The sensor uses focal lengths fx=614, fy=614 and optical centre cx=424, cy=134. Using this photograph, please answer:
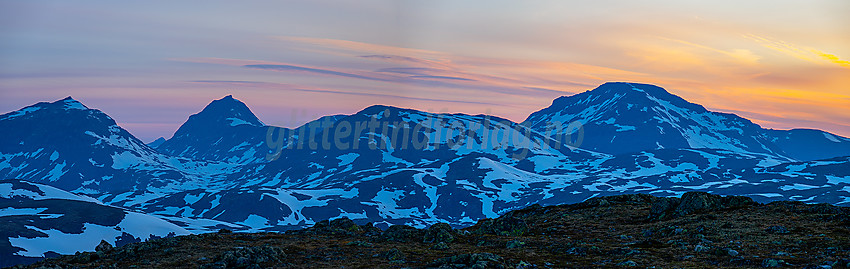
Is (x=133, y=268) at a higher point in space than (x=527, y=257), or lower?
lower

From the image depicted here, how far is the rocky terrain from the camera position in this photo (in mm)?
→ 31953

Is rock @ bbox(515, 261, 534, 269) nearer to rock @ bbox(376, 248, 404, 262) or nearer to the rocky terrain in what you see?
the rocky terrain

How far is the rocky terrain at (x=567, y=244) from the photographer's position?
105ft

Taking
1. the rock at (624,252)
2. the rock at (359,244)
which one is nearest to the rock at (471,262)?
the rock at (624,252)

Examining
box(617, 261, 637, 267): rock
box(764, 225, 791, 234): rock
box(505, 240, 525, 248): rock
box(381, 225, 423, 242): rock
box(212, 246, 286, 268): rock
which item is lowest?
box(381, 225, 423, 242): rock

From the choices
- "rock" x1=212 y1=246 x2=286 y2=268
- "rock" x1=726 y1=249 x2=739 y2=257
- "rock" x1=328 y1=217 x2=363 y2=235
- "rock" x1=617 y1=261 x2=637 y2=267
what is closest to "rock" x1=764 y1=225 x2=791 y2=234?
"rock" x1=726 y1=249 x2=739 y2=257

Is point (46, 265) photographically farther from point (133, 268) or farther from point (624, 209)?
point (624, 209)

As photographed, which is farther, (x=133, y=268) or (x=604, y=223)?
(x=604, y=223)

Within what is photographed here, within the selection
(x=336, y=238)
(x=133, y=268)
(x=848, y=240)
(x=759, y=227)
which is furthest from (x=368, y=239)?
(x=848, y=240)

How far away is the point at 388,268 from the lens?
32312 millimetres

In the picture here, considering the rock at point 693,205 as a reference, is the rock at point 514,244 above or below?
below

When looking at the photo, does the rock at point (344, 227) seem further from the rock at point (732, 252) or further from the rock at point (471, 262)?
the rock at point (732, 252)

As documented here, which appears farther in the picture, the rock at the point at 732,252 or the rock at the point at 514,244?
the rock at the point at 514,244

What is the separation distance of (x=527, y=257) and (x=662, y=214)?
72.8 ft
